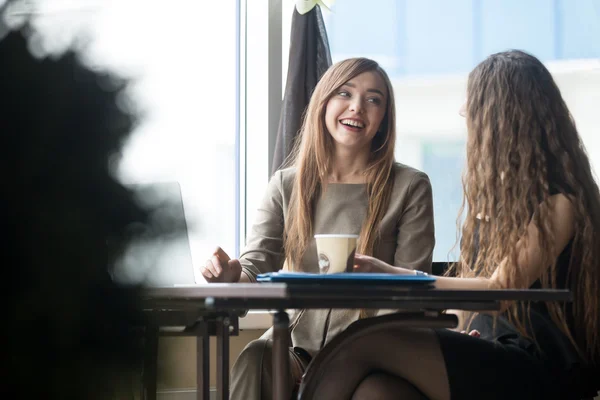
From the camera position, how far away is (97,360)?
0.91ft

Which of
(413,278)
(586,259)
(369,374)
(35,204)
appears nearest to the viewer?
(35,204)

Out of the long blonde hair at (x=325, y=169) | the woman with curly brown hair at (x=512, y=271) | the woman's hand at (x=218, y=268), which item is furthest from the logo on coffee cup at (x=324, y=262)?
the long blonde hair at (x=325, y=169)

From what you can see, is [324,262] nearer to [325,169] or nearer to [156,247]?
[156,247]

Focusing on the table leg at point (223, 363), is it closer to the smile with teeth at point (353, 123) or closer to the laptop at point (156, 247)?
the smile with teeth at point (353, 123)

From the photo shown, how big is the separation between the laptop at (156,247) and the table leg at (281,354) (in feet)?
2.94

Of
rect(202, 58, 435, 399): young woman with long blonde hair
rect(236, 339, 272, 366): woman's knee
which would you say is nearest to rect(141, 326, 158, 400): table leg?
rect(236, 339, 272, 366): woman's knee

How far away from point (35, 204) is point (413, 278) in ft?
2.74

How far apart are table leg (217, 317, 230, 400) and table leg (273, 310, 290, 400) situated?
0.74 ft

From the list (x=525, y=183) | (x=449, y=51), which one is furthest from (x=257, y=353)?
(x=449, y=51)

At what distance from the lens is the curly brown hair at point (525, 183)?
5.25 ft

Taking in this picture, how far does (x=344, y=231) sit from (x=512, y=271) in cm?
71

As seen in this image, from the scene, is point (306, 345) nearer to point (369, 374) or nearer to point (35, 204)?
point (369, 374)

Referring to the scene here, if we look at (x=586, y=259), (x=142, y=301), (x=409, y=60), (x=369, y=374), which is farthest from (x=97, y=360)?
(x=409, y=60)

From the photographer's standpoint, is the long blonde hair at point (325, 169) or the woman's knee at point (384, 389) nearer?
the woman's knee at point (384, 389)
